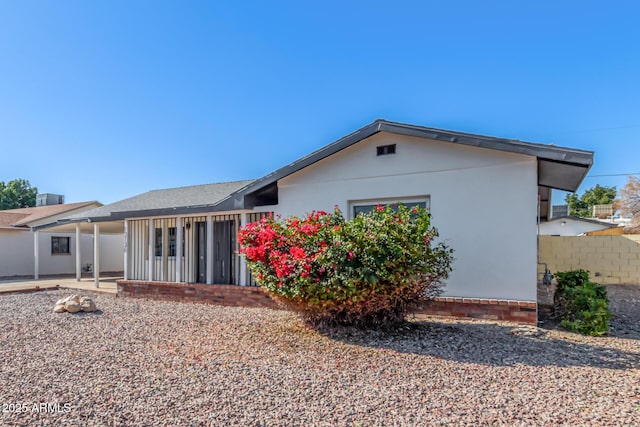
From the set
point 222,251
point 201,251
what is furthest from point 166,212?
point 222,251

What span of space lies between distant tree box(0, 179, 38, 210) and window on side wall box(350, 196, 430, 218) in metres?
51.1

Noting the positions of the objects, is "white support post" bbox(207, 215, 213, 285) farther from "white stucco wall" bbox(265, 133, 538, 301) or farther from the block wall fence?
the block wall fence

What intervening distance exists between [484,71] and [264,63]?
7962 mm

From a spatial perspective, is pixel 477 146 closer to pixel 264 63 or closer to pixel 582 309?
pixel 582 309

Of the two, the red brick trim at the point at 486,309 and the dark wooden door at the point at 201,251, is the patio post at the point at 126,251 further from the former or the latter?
the red brick trim at the point at 486,309

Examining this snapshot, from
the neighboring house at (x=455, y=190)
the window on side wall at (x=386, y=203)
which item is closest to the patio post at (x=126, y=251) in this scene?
the neighboring house at (x=455, y=190)

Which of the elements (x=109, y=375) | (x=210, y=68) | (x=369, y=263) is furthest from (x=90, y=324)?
(x=210, y=68)

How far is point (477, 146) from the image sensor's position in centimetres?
682

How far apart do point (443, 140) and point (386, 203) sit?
1.84 meters

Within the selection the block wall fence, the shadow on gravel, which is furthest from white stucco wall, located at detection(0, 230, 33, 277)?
the block wall fence

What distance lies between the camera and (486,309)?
6.88 metres

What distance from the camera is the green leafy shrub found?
6191mm

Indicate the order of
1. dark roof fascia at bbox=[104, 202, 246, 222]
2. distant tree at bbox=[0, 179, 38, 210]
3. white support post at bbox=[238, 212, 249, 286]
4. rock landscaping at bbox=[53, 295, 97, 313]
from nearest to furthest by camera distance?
rock landscaping at bbox=[53, 295, 97, 313] < dark roof fascia at bbox=[104, 202, 246, 222] < white support post at bbox=[238, 212, 249, 286] < distant tree at bbox=[0, 179, 38, 210]

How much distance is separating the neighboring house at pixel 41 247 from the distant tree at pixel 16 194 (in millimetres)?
27264
